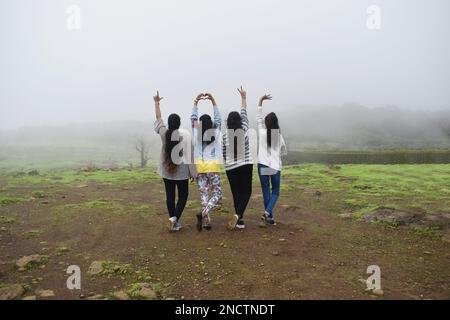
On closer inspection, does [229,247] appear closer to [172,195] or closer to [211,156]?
[172,195]

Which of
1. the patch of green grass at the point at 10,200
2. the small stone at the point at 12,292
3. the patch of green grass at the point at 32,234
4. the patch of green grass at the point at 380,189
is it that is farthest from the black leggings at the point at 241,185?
the patch of green grass at the point at 10,200

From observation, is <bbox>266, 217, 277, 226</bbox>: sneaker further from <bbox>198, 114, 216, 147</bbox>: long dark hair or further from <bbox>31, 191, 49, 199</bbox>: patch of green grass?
<bbox>31, 191, 49, 199</bbox>: patch of green grass

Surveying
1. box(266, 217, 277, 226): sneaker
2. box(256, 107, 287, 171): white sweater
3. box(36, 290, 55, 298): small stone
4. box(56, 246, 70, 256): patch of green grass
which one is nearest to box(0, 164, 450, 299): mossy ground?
box(56, 246, 70, 256): patch of green grass

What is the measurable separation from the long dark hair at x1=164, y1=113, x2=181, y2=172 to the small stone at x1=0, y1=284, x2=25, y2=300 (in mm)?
3800

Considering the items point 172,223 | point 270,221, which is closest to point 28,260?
point 172,223

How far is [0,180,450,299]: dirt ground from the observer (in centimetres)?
599

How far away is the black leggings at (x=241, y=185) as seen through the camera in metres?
9.00

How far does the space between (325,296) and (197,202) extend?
24.4 feet

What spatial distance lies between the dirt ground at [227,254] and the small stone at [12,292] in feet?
0.89

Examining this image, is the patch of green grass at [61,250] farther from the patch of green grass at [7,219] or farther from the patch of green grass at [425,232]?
the patch of green grass at [425,232]

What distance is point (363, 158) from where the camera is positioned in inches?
1618

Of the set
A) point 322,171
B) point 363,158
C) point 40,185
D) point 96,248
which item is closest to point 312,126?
point 363,158
